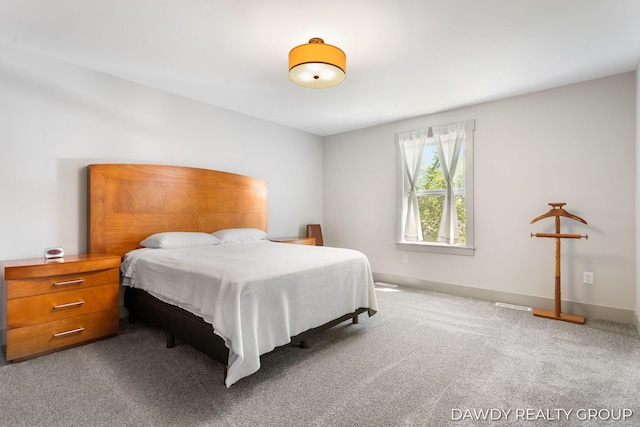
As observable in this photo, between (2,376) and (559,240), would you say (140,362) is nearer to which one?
(2,376)

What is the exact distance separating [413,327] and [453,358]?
62 centimetres

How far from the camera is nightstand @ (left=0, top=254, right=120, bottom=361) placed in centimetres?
216

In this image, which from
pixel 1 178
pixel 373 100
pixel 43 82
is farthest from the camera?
pixel 373 100

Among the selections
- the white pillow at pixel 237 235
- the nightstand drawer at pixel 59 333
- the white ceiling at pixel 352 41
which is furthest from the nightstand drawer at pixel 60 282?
the white ceiling at pixel 352 41

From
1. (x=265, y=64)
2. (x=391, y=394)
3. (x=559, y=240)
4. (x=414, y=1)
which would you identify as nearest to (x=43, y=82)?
(x=265, y=64)

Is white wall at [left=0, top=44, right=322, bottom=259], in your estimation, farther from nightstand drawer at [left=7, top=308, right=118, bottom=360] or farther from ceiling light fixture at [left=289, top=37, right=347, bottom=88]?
ceiling light fixture at [left=289, top=37, right=347, bottom=88]

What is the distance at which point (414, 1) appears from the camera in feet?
6.46

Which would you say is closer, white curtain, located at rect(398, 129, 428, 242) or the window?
the window

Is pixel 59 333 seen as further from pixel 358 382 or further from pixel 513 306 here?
pixel 513 306

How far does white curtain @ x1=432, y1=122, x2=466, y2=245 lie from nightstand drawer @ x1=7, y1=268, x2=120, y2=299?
368cm

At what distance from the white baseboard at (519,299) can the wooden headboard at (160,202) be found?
7.24 ft

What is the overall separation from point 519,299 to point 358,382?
2.59 m

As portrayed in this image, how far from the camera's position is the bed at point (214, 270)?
188 cm

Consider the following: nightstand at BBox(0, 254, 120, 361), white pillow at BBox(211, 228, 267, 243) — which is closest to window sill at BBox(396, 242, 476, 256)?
white pillow at BBox(211, 228, 267, 243)
